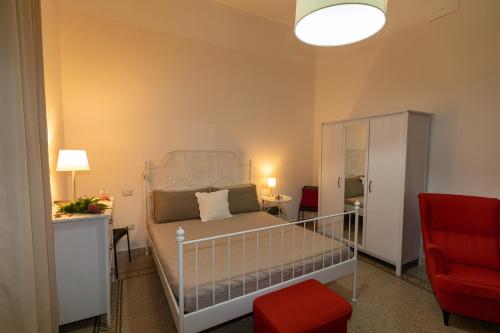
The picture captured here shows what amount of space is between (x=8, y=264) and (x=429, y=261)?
3006 mm

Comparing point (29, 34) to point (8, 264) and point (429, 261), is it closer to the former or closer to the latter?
point (8, 264)

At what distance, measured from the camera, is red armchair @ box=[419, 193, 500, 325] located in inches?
75.4

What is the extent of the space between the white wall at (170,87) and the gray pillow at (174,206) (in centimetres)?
39

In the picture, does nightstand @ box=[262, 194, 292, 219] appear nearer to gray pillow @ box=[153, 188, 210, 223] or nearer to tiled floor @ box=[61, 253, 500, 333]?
gray pillow @ box=[153, 188, 210, 223]

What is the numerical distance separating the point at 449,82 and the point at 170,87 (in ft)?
11.4

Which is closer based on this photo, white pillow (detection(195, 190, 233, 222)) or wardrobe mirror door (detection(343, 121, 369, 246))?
white pillow (detection(195, 190, 233, 222))

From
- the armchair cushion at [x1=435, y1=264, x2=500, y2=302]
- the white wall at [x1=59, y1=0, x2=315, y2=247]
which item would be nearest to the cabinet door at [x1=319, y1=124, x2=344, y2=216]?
the white wall at [x1=59, y1=0, x2=315, y2=247]

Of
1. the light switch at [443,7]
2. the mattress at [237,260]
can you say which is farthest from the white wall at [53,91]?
the light switch at [443,7]

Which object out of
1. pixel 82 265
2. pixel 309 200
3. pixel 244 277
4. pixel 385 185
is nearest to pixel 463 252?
pixel 385 185

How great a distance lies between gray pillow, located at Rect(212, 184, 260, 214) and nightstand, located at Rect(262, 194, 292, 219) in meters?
0.37

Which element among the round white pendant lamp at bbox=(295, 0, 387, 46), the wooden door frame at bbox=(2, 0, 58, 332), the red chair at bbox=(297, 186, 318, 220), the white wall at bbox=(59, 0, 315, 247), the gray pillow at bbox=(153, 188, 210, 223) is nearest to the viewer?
the wooden door frame at bbox=(2, 0, 58, 332)

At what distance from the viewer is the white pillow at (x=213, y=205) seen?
316cm

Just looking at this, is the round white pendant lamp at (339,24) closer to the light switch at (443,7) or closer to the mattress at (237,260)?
the mattress at (237,260)

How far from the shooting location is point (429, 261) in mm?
2234
